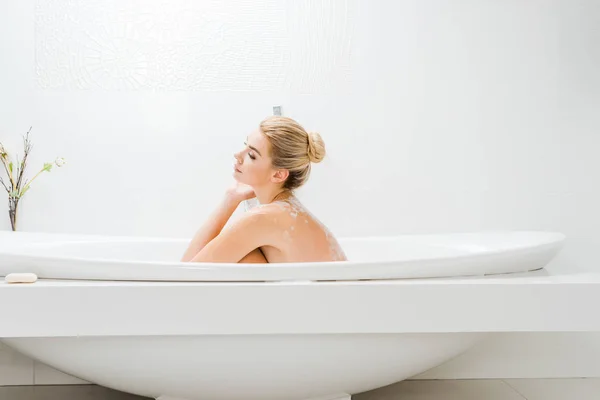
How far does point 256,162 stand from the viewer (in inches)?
77.6

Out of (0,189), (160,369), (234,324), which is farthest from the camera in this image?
(0,189)

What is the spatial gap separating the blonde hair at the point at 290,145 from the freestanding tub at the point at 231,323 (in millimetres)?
480

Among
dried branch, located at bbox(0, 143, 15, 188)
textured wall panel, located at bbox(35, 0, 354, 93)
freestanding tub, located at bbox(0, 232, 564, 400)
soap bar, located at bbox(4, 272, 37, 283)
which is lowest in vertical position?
freestanding tub, located at bbox(0, 232, 564, 400)

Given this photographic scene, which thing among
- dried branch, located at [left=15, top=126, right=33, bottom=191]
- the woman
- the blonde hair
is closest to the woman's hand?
the woman

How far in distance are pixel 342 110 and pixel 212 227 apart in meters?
0.83

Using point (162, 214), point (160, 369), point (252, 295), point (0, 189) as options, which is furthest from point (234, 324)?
point (0, 189)

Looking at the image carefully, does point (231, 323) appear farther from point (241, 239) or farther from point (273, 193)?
point (273, 193)

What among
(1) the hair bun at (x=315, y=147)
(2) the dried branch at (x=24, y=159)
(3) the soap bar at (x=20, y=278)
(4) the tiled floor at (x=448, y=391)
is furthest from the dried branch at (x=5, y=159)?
(1) the hair bun at (x=315, y=147)

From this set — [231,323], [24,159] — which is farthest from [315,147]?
[24,159]

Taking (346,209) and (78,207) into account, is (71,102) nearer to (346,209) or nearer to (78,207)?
(78,207)

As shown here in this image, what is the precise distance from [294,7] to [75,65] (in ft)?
3.03

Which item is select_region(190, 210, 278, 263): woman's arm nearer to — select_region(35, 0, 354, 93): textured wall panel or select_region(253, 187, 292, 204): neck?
select_region(253, 187, 292, 204): neck

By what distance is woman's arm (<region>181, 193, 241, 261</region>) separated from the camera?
2.21 metres

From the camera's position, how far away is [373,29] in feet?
9.05
